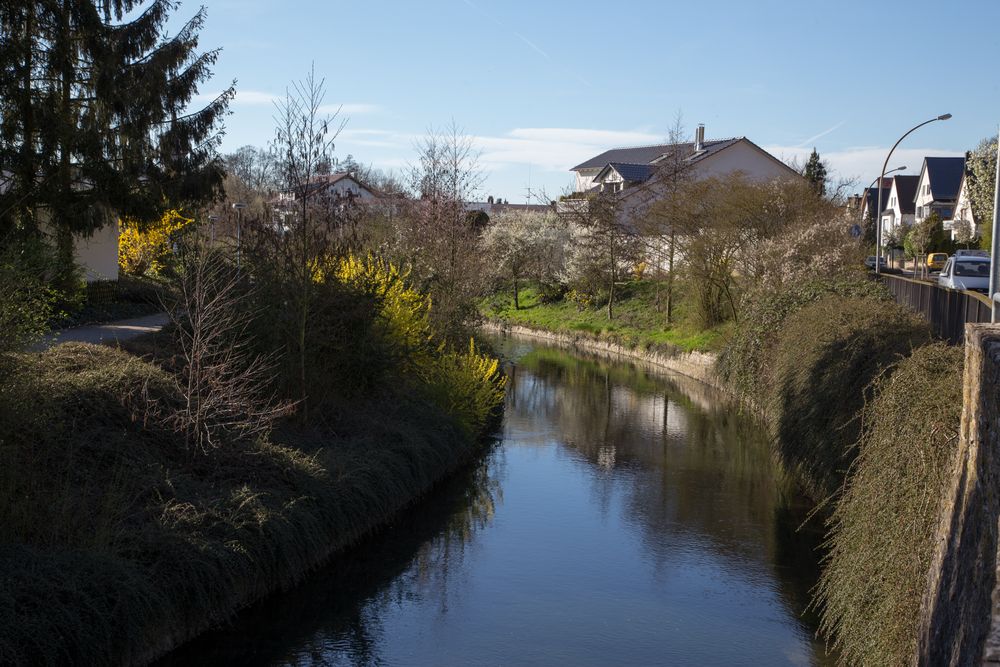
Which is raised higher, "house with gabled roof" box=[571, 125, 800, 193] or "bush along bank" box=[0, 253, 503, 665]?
"house with gabled roof" box=[571, 125, 800, 193]

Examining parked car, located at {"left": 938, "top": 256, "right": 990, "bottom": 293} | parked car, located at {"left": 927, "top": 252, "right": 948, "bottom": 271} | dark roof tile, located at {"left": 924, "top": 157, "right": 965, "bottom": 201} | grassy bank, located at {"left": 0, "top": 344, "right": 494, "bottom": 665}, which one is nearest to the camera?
grassy bank, located at {"left": 0, "top": 344, "right": 494, "bottom": 665}

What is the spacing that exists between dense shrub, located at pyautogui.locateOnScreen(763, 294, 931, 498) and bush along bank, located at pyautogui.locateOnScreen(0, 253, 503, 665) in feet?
19.7

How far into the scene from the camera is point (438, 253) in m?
23.4

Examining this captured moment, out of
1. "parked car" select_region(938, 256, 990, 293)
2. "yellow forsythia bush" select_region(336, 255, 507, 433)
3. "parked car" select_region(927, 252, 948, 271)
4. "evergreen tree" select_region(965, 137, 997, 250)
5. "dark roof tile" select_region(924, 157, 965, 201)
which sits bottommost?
"yellow forsythia bush" select_region(336, 255, 507, 433)

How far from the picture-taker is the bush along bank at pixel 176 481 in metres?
8.38

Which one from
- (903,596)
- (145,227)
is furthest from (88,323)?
(903,596)

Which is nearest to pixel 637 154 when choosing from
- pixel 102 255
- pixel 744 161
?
pixel 744 161

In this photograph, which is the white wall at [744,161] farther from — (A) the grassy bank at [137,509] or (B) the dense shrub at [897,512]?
(B) the dense shrub at [897,512]

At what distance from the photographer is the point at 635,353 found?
35312 mm

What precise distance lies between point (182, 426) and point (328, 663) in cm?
371

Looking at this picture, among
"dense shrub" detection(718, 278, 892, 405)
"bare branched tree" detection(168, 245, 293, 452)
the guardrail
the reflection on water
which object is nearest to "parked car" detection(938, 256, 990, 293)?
"dense shrub" detection(718, 278, 892, 405)

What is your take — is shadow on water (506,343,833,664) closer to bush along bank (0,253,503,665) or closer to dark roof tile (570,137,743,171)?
bush along bank (0,253,503,665)

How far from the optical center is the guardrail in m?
13.6

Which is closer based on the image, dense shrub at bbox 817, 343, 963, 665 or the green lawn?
dense shrub at bbox 817, 343, 963, 665
